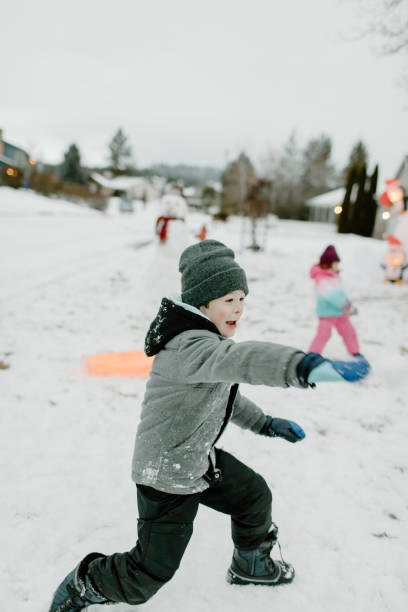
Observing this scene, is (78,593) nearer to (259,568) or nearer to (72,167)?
(259,568)

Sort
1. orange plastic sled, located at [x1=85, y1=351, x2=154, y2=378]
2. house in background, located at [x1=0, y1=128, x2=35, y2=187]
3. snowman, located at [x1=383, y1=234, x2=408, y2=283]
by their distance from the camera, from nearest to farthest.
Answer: orange plastic sled, located at [x1=85, y1=351, x2=154, y2=378] < snowman, located at [x1=383, y1=234, x2=408, y2=283] < house in background, located at [x1=0, y1=128, x2=35, y2=187]

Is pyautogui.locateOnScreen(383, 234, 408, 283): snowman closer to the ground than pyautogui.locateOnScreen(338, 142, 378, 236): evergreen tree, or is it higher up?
closer to the ground

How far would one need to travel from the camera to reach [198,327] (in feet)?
4.58

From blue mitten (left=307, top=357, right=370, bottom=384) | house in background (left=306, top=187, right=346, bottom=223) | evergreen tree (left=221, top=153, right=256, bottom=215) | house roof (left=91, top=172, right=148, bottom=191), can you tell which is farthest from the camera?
house roof (left=91, top=172, right=148, bottom=191)

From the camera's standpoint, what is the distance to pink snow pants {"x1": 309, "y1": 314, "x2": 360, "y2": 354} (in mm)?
4398

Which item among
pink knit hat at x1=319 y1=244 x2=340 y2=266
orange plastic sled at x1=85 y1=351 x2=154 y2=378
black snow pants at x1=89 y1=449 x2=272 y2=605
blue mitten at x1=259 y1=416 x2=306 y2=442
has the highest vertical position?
pink knit hat at x1=319 y1=244 x2=340 y2=266

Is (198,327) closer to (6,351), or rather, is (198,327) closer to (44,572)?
(44,572)

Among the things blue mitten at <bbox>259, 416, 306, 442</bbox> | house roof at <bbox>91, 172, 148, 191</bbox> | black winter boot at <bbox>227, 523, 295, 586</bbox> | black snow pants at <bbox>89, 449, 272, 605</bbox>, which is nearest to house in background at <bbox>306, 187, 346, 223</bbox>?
blue mitten at <bbox>259, 416, 306, 442</bbox>

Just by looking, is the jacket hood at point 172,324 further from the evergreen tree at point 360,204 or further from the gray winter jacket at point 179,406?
the evergreen tree at point 360,204

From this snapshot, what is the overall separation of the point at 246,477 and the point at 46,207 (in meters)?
27.0

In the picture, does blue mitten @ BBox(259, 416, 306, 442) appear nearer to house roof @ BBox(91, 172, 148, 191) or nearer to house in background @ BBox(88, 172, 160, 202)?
house in background @ BBox(88, 172, 160, 202)

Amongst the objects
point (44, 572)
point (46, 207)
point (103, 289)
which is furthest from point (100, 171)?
point (44, 572)

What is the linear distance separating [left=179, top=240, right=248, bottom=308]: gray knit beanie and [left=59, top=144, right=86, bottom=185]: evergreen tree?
6028 cm

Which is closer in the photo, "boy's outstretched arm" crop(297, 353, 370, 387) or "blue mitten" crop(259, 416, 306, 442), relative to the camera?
"boy's outstretched arm" crop(297, 353, 370, 387)
